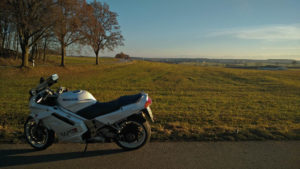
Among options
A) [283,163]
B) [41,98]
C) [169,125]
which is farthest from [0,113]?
[283,163]

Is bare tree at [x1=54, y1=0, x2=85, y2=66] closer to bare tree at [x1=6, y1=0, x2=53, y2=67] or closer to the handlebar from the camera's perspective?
bare tree at [x1=6, y1=0, x2=53, y2=67]

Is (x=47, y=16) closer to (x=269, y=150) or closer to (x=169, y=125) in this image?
(x=169, y=125)

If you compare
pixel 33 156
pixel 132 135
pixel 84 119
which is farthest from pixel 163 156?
pixel 33 156

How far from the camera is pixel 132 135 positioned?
3.64 meters

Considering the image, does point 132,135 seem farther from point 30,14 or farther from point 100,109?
point 30,14

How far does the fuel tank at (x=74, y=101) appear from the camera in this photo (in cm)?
352

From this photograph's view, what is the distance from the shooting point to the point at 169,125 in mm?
4984

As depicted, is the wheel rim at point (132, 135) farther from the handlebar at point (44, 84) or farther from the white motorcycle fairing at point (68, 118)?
the handlebar at point (44, 84)

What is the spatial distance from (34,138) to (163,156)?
97.5 inches

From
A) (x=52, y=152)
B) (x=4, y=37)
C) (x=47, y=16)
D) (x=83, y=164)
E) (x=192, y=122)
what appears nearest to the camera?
(x=83, y=164)

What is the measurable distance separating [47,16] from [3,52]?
1784cm

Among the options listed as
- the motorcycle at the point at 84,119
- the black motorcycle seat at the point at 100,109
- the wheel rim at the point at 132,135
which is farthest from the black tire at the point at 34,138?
the wheel rim at the point at 132,135

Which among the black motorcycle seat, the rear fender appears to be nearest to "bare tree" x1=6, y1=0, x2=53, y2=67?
the black motorcycle seat

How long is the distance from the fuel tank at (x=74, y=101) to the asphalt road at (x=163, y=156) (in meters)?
0.78
